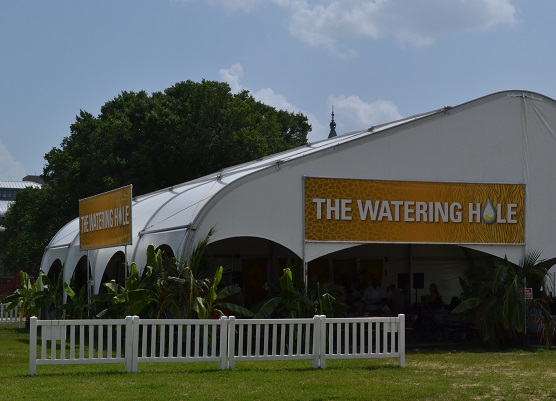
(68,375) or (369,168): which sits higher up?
(369,168)

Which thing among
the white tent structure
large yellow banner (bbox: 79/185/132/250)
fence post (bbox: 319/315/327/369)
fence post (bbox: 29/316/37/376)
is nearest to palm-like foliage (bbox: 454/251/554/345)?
the white tent structure

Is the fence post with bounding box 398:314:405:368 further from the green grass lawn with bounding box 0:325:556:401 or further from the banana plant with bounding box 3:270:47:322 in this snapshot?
the banana plant with bounding box 3:270:47:322

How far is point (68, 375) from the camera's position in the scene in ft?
46.5

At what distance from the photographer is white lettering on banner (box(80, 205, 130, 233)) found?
21000 millimetres

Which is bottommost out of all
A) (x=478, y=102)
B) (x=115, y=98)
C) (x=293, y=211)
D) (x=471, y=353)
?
(x=471, y=353)

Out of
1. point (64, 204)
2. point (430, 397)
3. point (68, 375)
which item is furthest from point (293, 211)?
point (64, 204)

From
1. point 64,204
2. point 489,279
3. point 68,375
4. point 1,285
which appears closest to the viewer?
point 68,375

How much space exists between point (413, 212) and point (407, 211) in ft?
0.47

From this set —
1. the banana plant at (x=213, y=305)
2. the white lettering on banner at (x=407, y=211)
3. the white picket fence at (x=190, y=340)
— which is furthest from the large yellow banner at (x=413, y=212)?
the white picket fence at (x=190, y=340)

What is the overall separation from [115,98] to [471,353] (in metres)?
28.7

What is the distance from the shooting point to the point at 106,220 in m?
22.7

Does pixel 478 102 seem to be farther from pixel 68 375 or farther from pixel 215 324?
pixel 68 375

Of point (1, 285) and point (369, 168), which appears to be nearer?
point (369, 168)

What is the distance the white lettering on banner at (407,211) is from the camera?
811 inches
